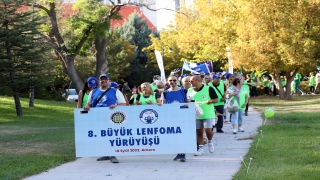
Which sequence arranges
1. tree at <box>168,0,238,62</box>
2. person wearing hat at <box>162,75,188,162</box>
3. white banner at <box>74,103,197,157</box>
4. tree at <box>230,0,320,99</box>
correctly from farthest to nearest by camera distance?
tree at <box>168,0,238,62</box>
tree at <box>230,0,320,99</box>
person wearing hat at <box>162,75,188,162</box>
white banner at <box>74,103,197,157</box>

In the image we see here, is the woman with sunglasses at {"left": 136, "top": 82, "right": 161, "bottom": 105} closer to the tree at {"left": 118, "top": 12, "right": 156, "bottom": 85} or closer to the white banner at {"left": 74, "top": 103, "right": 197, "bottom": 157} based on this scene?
the white banner at {"left": 74, "top": 103, "right": 197, "bottom": 157}

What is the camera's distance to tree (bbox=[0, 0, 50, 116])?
27094 mm

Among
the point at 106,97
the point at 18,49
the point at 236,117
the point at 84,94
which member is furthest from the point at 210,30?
the point at 106,97

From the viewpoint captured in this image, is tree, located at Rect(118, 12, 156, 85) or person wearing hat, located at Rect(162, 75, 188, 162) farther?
tree, located at Rect(118, 12, 156, 85)

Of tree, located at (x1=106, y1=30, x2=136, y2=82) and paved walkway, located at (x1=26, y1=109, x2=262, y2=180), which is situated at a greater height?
tree, located at (x1=106, y1=30, x2=136, y2=82)

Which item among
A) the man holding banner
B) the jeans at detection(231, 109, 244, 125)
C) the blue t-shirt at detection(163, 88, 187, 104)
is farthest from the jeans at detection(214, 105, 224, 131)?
the blue t-shirt at detection(163, 88, 187, 104)

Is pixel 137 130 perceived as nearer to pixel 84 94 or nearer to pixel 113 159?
pixel 113 159

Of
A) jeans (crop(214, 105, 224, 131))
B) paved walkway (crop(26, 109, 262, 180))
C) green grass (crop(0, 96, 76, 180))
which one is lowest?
paved walkway (crop(26, 109, 262, 180))

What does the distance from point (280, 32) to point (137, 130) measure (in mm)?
24882

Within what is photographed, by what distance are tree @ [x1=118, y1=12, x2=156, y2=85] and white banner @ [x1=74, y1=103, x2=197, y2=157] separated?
156 feet

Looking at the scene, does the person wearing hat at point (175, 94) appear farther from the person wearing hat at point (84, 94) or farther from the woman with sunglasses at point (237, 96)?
the woman with sunglasses at point (237, 96)

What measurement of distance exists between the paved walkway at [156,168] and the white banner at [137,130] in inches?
10.7

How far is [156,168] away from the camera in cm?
1027

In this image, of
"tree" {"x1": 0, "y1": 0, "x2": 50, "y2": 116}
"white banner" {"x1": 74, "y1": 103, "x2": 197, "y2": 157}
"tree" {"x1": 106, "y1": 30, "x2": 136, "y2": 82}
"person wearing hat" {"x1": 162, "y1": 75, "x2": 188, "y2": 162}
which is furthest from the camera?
"tree" {"x1": 106, "y1": 30, "x2": 136, "y2": 82}
